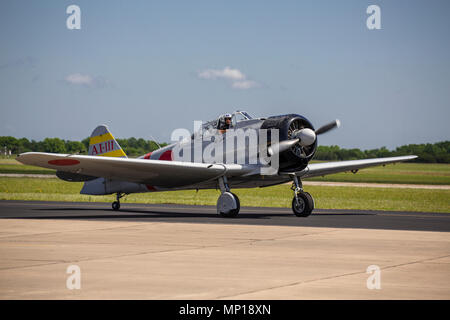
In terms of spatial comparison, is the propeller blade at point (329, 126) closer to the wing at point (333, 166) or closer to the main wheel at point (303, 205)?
the wing at point (333, 166)

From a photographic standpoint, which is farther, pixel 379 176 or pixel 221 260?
pixel 379 176

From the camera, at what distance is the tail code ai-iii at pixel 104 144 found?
79.3ft

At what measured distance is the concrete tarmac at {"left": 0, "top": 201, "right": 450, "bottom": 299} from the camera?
733 cm

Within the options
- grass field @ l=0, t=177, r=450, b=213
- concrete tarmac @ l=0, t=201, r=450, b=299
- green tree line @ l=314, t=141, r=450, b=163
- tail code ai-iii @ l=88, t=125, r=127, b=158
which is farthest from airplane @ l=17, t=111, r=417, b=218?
green tree line @ l=314, t=141, r=450, b=163

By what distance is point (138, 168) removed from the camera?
19.2 m

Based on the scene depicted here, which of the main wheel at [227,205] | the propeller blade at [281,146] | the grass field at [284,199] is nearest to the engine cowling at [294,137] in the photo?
the propeller blade at [281,146]

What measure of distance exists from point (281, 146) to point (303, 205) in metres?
2.23

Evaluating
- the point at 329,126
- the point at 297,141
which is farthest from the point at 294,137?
the point at 329,126

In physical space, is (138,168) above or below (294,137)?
below

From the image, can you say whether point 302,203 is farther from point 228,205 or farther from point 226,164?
point 226,164

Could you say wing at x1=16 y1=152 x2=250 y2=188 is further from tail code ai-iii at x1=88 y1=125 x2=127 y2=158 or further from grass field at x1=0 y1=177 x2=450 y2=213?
grass field at x1=0 y1=177 x2=450 y2=213

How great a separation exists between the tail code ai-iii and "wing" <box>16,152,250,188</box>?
3.24 meters
